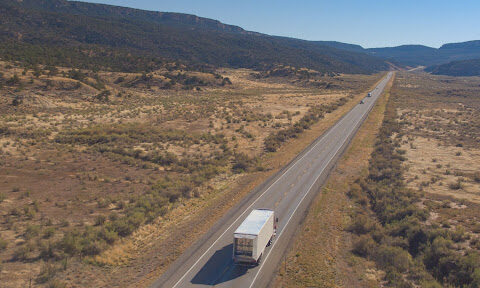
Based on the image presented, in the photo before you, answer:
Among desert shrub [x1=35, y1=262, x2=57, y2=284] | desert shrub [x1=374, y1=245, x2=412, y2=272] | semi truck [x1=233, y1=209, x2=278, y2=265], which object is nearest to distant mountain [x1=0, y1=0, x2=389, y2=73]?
desert shrub [x1=35, y1=262, x2=57, y2=284]

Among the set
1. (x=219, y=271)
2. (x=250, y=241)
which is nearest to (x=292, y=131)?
(x=250, y=241)

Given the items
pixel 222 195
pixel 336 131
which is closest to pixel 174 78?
pixel 336 131

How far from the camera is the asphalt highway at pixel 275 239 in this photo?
607 inches

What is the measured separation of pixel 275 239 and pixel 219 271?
4.85 m

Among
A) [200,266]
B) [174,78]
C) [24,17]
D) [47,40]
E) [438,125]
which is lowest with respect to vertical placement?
[200,266]

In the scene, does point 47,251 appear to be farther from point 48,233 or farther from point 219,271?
point 219,271

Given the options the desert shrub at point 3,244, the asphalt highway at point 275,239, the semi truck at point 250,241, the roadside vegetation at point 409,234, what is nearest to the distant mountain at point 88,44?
the desert shrub at point 3,244

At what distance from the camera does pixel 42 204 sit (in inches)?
867

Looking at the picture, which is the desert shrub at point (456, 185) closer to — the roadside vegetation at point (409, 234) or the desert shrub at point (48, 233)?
the roadside vegetation at point (409, 234)

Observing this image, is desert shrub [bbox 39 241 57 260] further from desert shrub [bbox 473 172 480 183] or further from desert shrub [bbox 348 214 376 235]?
Answer: desert shrub [bbox 473 172 480 183]

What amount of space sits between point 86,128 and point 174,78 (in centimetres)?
6383

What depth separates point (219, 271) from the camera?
52.4 ft

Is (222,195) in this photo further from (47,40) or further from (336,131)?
(47,40)

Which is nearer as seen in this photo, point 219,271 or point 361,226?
point 219,271
